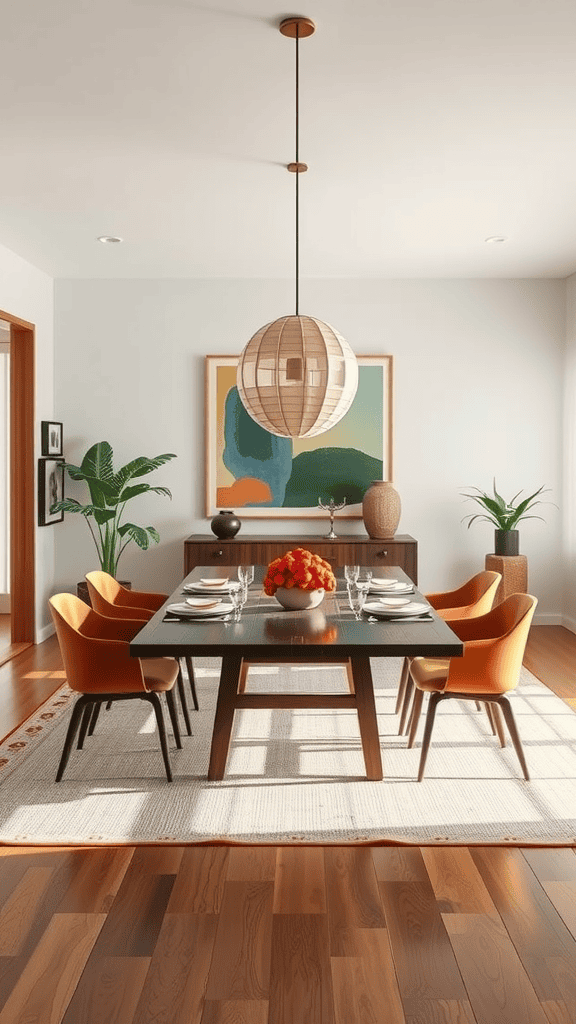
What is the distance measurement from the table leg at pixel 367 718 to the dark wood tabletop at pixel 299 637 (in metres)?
0.22

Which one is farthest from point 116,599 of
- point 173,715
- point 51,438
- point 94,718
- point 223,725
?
point 51,438

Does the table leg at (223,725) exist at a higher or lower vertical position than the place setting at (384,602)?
lower

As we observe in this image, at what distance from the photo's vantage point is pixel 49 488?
6.59 meters

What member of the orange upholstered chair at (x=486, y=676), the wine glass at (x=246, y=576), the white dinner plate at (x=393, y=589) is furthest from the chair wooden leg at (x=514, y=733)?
the wine glass at (x=246, y=576)

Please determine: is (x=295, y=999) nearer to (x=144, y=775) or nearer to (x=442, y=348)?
(x=144, y=775)

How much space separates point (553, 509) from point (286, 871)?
15.5 ft

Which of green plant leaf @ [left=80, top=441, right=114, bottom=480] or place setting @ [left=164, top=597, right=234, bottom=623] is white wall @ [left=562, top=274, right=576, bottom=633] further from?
place setting @ [left=164, top=597, right=234, bottom=623]

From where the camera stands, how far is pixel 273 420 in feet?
12.3

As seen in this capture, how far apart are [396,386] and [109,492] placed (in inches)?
92.5

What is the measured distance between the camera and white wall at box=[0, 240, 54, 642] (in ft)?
19.7

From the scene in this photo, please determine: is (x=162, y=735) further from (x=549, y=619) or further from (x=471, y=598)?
(x=549, y=619)

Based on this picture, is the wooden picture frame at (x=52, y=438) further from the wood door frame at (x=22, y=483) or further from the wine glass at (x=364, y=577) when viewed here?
the wine glass at (x=364, y=577)

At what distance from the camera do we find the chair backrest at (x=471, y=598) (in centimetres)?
440

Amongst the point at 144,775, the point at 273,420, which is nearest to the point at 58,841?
the point at 144,775
